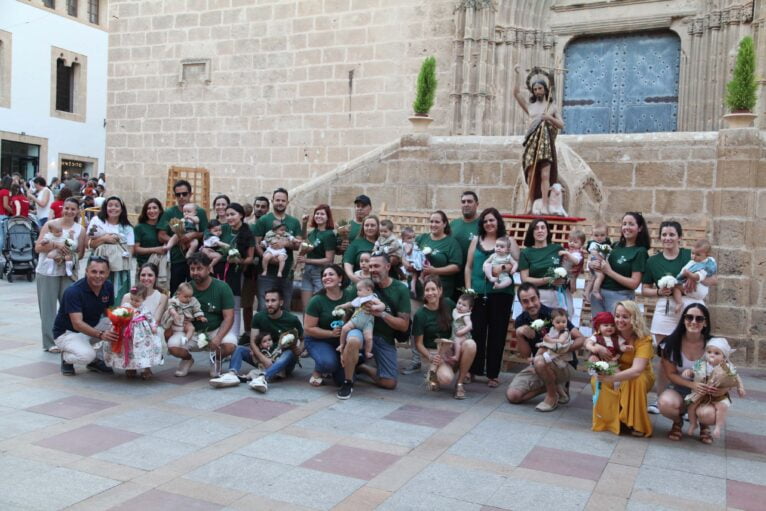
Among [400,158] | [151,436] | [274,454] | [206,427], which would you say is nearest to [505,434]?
[274,454]

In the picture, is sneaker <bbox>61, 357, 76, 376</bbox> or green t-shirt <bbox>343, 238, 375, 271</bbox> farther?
green t-shirt <bbox>343, 238, 375, 271</bbox>

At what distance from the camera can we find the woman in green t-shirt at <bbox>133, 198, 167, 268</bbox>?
25.5ft

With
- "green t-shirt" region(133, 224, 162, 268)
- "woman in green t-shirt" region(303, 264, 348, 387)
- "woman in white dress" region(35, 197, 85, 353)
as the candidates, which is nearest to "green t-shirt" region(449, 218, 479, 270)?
"woman in green t-shirt" region(303, 264, 348, 387)

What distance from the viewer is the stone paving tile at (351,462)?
4406 millimetres

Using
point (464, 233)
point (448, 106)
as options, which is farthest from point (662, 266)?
point (448, 106)

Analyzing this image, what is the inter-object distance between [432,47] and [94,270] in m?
9.04

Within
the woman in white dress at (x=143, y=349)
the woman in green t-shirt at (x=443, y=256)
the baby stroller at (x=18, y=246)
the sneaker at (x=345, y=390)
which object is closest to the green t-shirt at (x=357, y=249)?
the woman in green t-shirt at (x=443, y=256)

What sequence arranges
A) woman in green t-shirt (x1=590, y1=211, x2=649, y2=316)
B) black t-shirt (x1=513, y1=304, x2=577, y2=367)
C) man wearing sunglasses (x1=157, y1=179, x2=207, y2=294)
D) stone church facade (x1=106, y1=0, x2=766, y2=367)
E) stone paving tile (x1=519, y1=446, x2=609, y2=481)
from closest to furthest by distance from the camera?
stone paving tile (x1=519, y1=446, x2=609, y2=481) → black t-shirt (x1=513, y1=304, x2=577, y2=367) → woman in green t-shirt (x1=590, y1=211, x2=649, y2=316) → man wearing sunglasses (x1=157, y1=179, x2=207, y2=294) → stone church facade (x1=106, y1=0, x2=766, y2=367)

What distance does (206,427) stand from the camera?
518cm

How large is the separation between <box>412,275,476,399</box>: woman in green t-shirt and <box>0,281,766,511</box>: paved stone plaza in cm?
Result: 22

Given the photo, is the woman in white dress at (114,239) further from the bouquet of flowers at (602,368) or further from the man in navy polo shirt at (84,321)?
the bouquet of flowers at (602,368)

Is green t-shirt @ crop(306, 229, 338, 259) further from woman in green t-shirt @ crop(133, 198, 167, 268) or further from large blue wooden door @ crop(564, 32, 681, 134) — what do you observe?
large blue wooden door @ crop(564, 32, 681, 134)

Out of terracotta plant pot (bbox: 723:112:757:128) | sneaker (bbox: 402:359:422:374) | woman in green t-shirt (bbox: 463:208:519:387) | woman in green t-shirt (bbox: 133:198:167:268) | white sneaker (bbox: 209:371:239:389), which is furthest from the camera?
terracotta plant pot (bbox: 723:112:757:128)

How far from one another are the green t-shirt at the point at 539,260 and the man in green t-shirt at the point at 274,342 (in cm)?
218
